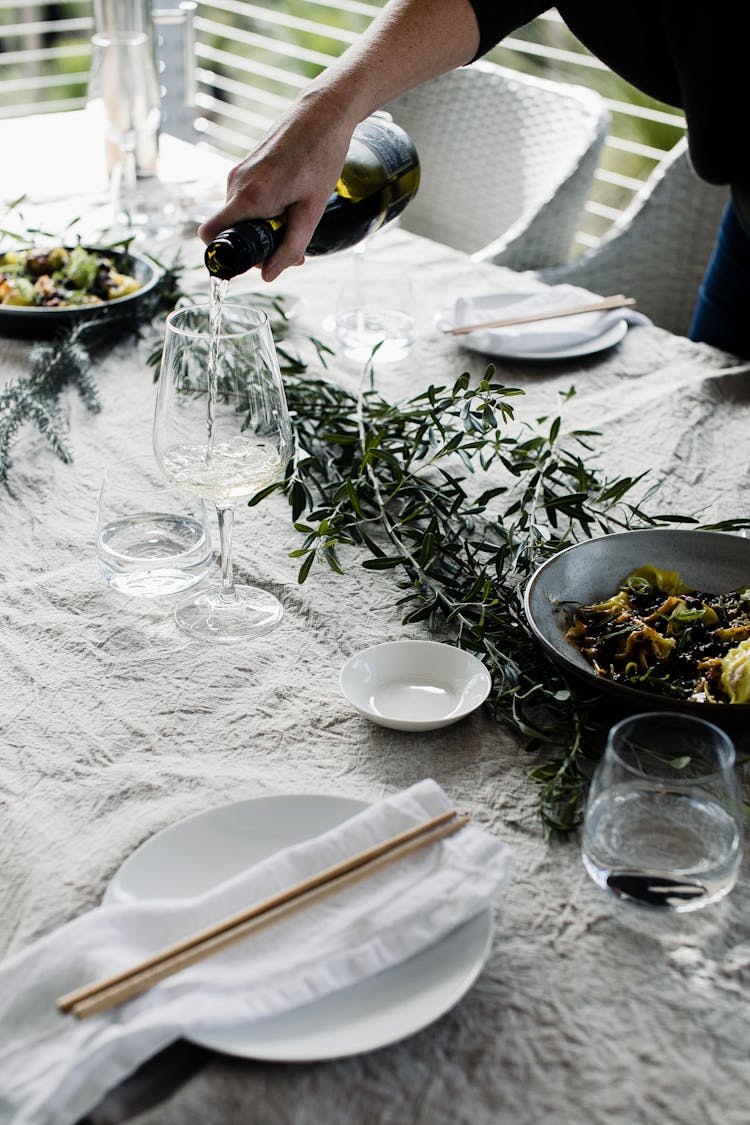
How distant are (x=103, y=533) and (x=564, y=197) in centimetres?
158

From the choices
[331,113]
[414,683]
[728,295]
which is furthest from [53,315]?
→ [728,295]

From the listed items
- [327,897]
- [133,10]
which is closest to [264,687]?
[327,897]

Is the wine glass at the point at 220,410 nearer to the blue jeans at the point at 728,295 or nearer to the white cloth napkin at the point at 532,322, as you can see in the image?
the white cloth napkin at the point at 532,322

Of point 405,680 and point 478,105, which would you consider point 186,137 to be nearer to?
point 478,105

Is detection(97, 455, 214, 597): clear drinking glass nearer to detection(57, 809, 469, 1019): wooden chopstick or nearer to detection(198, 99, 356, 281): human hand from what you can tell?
detection(198, 99, 356, 281): human hand

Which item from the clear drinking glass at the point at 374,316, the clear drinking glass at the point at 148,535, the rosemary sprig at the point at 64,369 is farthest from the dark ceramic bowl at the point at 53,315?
the clear drinking glass at the point at 148,535

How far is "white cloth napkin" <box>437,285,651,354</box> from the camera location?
1.53 meters

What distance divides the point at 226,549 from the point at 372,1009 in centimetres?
47

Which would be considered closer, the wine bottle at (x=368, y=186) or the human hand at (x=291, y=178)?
the human hand at (x=291, y=178)

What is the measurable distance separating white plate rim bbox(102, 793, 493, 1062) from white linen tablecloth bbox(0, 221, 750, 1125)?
1 centimetres

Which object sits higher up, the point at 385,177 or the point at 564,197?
the point at 385,177

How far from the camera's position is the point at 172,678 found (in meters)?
0.91

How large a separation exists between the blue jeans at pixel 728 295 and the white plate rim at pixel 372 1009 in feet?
4.37

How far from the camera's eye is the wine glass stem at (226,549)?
956 mm
